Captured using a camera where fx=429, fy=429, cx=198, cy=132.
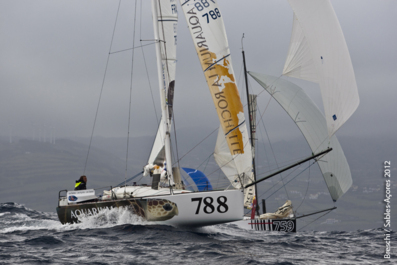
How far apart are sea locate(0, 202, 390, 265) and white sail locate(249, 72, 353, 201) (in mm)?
4580

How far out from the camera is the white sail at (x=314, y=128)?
17.9 meters

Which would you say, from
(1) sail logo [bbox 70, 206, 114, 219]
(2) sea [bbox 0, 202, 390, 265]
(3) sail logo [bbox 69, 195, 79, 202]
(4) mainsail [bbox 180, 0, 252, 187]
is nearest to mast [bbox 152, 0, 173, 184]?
(4) mainsail [bbox 180, 0, 252, 187]

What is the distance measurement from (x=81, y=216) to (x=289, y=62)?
342 inches

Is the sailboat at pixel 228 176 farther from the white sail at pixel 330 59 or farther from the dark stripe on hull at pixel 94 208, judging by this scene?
the white sail at pixel 330 59

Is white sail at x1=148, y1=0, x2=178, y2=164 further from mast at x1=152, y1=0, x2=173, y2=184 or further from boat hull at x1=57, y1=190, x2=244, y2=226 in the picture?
boat hull at x1=57, y1=190, x2=244, y2=226

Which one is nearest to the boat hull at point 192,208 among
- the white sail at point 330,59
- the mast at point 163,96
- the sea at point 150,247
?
the sea at point 150,247

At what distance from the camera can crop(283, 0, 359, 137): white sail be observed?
10492 mm

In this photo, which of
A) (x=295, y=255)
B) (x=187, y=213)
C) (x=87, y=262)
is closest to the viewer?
(x=87, y=262)

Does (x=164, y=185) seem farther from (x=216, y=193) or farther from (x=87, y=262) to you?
(x=87, y=262)

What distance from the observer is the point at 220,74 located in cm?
1289

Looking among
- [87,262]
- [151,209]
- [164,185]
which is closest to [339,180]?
[164,185]

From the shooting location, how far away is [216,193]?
1210 cm

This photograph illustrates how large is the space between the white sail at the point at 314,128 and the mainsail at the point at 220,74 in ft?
18.3

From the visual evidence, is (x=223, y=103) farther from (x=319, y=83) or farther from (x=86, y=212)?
(x=86, y=212)
